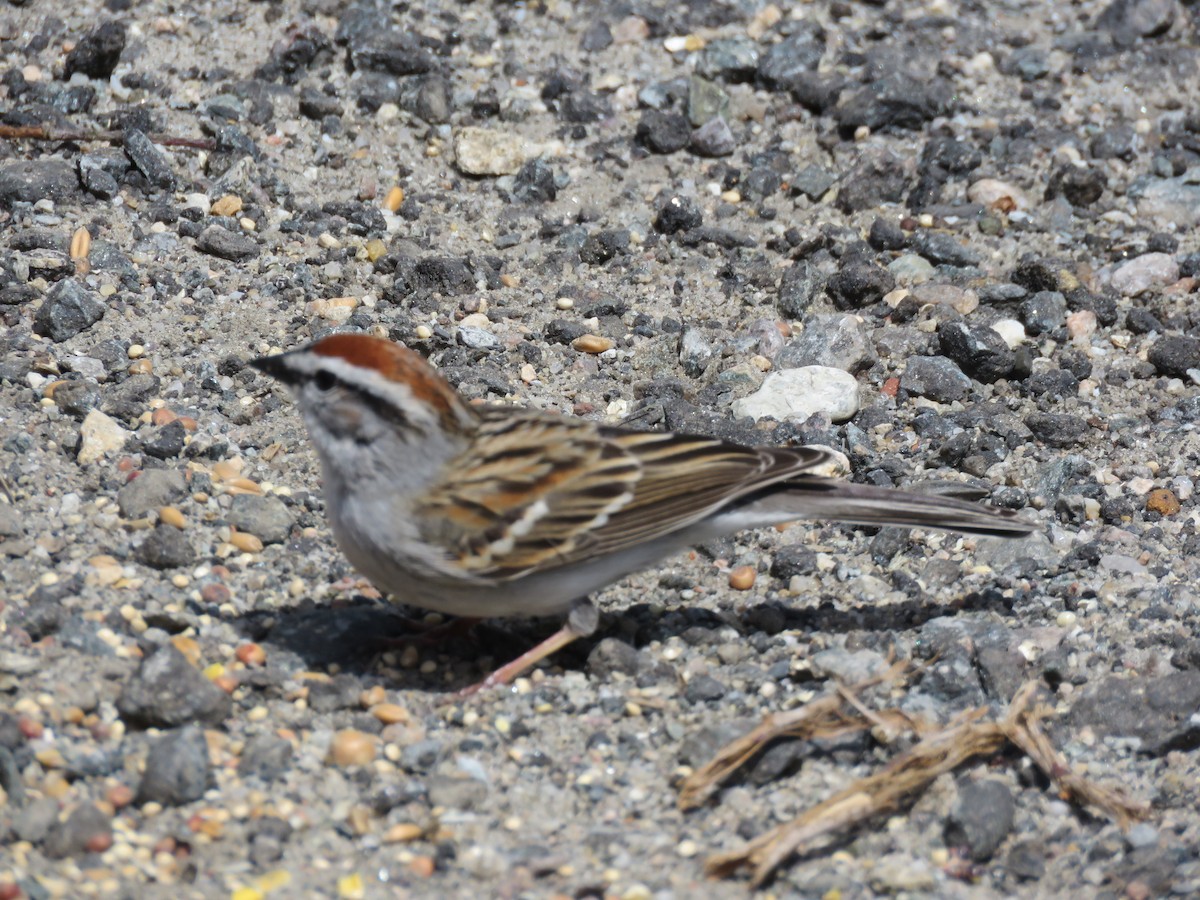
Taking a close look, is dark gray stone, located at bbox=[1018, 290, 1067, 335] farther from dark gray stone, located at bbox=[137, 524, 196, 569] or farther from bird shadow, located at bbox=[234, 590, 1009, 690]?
dark gray stone, located at bbox=[137, 524, 196, 569]

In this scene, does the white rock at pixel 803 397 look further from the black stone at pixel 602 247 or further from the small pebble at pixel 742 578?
the black stone at pixel 602 247

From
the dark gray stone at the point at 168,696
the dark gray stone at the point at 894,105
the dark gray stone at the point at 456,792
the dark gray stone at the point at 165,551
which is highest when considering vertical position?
the dark gray stone at the point at 894,105

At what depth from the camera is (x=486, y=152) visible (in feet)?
26.0

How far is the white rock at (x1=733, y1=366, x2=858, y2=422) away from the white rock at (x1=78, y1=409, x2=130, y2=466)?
8.69ft

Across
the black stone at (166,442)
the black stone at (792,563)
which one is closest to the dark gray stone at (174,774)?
the black stone at (166,442)

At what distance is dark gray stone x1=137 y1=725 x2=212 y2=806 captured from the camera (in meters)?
4.42

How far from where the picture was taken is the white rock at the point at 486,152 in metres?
7.89

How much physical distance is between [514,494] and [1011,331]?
312 cm

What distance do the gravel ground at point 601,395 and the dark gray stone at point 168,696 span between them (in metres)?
0.02

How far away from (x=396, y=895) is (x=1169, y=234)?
5.57 m

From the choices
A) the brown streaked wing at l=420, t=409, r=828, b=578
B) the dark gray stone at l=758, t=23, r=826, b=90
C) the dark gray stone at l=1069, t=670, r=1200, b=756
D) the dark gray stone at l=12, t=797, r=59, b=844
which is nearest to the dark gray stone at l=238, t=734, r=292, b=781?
the dark gray stone at l=12, t=797, r=59, b=844

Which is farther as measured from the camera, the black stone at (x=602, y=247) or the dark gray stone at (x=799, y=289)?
the black stone at (x=602, y=247)

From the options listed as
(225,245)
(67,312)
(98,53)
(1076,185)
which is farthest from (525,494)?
(98,53)

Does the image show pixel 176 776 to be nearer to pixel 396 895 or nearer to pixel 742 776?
pixel 396 895
